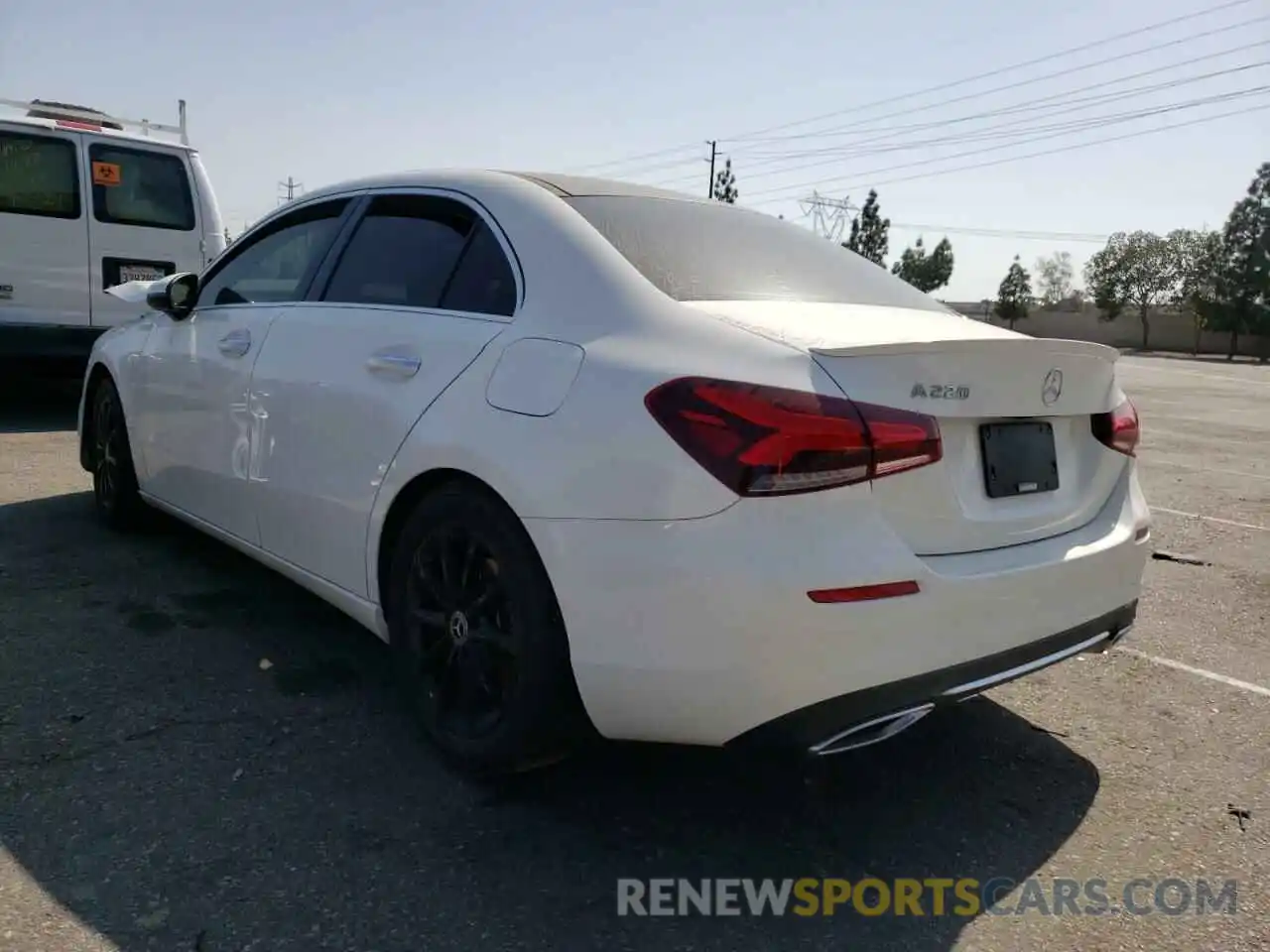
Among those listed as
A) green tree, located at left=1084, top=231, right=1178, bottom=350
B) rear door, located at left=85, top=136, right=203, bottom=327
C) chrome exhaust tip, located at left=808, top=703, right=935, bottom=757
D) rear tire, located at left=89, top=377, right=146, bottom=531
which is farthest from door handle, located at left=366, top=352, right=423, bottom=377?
green tree, located at left=1084, top=231, right=1178, bottom=350

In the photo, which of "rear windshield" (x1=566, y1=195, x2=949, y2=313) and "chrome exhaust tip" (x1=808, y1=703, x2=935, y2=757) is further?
"rear windshield" (x1=566, y1=195, x2=949, y2=313)

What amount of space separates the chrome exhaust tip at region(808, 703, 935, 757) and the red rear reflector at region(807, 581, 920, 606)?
→ 268 mm

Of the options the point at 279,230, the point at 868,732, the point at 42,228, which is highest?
the point at 42,228

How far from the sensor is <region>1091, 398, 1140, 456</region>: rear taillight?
276 cm

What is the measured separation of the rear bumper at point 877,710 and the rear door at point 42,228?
7.60 m

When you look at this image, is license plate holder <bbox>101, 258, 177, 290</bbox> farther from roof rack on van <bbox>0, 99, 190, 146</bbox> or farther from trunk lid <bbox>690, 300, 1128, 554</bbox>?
trunk lid <bbox>690, 300, 1128, 554</bbox>

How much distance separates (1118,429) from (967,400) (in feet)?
2.51

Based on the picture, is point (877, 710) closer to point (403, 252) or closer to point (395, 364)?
point (395, 364)

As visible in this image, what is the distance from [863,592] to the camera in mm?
2104

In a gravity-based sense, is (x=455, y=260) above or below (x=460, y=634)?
above

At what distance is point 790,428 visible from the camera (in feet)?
6.87

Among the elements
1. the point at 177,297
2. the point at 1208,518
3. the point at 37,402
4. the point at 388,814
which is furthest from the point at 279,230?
the point at 37,402

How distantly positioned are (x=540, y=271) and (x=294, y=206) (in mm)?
1665

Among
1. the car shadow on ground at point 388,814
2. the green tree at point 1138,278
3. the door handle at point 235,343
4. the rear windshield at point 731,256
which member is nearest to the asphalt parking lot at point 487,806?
the car shadow on ground at point 388,814
